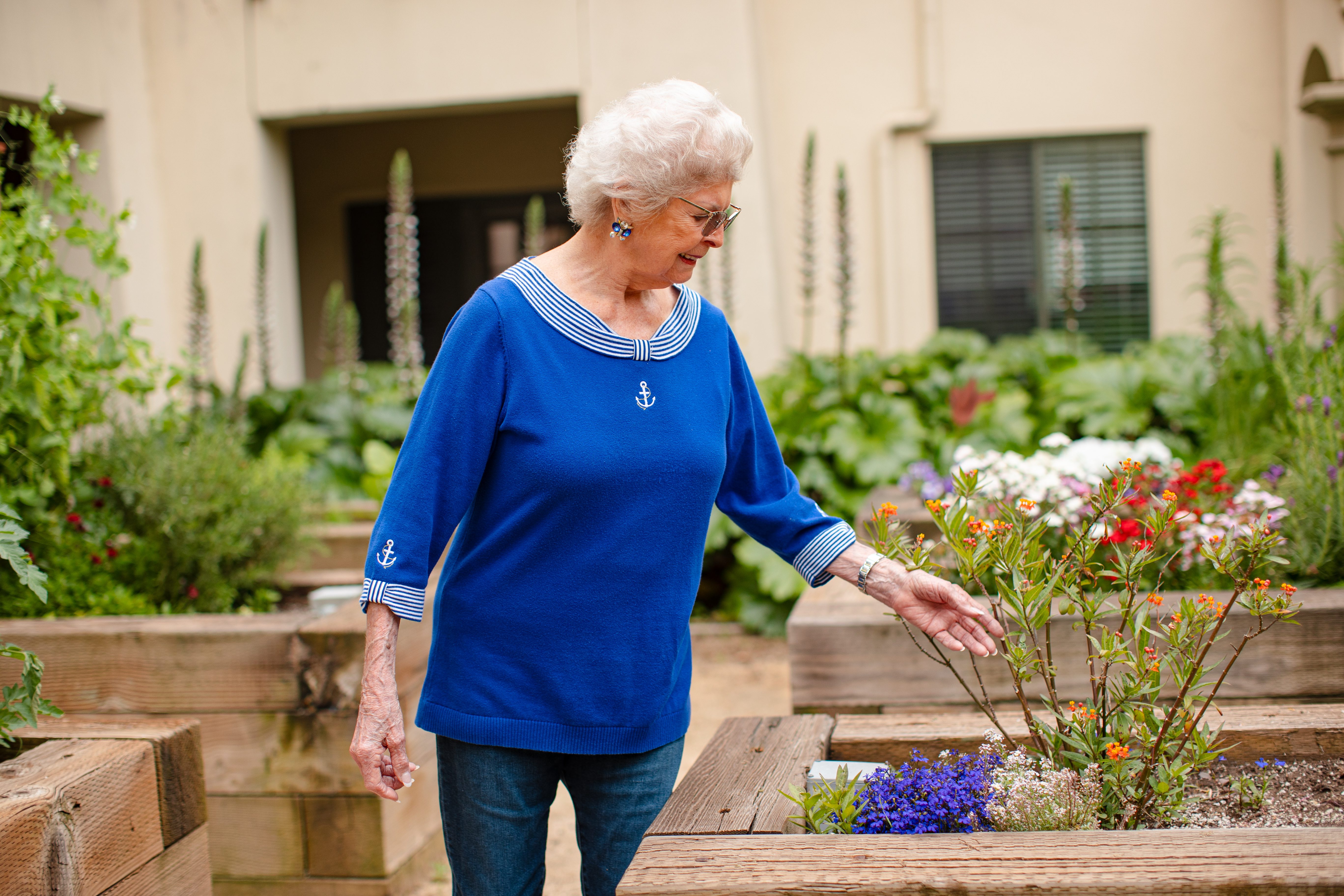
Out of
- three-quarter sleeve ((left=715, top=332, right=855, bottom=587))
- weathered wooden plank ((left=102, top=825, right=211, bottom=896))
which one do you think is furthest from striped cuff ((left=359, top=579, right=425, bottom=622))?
weathered wooden plank ((left=102, top=825, right=211, bottom=896))

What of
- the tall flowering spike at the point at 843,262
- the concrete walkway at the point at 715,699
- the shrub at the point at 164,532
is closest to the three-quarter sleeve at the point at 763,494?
the concrete walkway at the point at 715,699

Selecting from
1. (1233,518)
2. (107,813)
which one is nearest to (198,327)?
(107,813)

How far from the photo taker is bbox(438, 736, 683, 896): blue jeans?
1.61m

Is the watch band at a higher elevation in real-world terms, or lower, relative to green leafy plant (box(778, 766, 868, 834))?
higher

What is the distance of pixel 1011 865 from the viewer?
131cm

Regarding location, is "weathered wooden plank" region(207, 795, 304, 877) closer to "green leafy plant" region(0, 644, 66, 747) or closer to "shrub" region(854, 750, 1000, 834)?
"green leafy plant" region(0, 644, 66, 747)

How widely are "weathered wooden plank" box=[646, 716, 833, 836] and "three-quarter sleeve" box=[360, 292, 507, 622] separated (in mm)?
478

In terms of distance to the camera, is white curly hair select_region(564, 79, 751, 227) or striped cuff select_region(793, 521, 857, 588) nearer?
white curly hair select_region(564, 79, 751, 227)

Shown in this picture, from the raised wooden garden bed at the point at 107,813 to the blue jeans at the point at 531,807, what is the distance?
0.56 meters

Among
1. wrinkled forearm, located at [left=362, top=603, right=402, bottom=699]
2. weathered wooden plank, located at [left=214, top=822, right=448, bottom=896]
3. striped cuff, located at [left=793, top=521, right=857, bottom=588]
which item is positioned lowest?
weathered wooden plank, located at [left=214, top=822, right=448, bottom=896]

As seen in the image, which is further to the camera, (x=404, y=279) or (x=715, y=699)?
(x=404, y=279)

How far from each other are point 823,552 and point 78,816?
123 centimetres

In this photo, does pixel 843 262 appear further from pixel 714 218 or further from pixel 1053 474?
pixel 714 218

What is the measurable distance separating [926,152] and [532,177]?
363 cm
